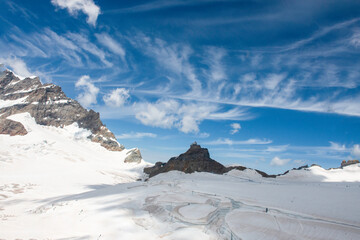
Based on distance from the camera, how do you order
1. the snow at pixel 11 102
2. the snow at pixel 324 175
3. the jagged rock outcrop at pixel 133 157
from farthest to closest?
the snow at pixel 11 102 < the jagged rock outcrop at pixel 133 157 < the snow at pixel 324 175

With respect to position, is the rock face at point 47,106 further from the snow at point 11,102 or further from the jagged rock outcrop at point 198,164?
the jagged rock outcrop at point 198,164

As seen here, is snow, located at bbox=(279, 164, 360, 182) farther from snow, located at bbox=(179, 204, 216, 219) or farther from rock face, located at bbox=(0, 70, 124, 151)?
rock face, located at bbox=(0, 70, 124, 151)

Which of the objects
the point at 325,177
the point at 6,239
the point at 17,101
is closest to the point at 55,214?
the point at 6,239

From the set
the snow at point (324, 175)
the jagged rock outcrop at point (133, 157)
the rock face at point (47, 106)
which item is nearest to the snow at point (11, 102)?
the rock face at point (47, 106)

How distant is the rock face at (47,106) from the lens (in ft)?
349

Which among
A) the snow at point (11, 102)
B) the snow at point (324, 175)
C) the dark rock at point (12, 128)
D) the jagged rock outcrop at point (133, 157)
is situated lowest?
the snow at point (324, 175)

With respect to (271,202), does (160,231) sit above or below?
below

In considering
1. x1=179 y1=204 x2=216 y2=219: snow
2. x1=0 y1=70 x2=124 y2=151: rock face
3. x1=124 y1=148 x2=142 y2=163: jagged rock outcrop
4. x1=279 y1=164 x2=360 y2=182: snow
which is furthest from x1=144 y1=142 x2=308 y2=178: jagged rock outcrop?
x1=0 y1=70 x2=124 y2=151: rock face

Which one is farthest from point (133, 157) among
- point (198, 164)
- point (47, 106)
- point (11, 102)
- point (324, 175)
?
point (324, 175)

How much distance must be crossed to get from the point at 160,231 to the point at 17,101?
136 m

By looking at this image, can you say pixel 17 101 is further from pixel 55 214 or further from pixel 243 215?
pixel 243 215

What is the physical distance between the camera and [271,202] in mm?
13383

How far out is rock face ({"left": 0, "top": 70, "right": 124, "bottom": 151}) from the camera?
10650 centimetres

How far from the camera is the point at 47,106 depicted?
369 ft
